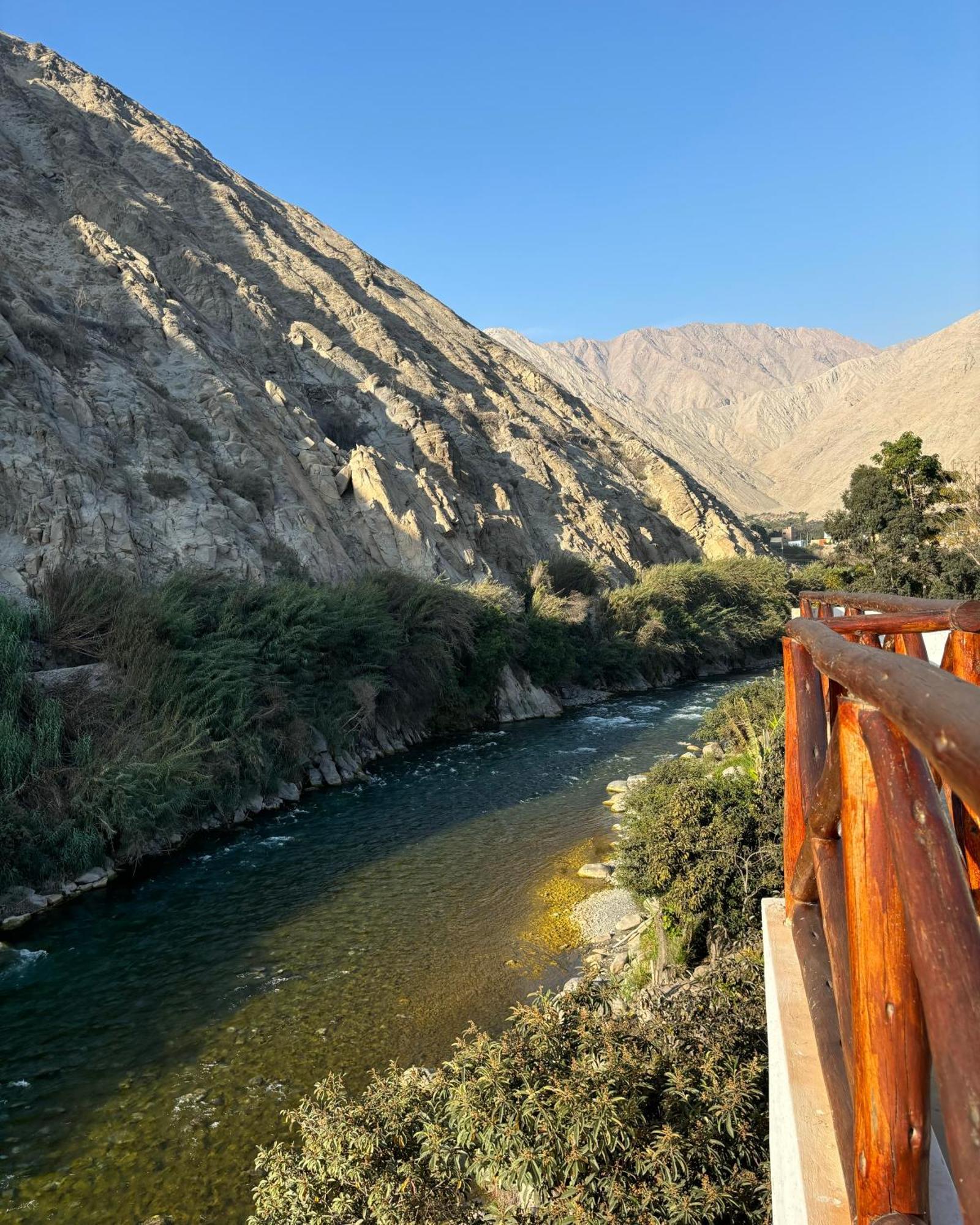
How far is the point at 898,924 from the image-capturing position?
1133 mm

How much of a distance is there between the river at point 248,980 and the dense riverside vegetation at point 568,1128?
72.8 inches

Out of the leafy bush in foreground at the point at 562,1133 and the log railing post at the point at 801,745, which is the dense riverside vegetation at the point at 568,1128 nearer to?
the leafy bush in foreground at the point at 562,1133

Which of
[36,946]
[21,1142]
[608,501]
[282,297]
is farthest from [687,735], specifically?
[282,297]

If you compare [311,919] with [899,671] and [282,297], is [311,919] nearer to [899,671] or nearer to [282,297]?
→ [899,671]

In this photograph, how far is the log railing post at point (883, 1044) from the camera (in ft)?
3.71

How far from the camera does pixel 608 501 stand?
138 ft

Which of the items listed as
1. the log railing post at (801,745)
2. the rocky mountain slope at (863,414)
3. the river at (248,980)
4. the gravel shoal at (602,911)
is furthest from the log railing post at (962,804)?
the rocky mountain slope at (863,414)

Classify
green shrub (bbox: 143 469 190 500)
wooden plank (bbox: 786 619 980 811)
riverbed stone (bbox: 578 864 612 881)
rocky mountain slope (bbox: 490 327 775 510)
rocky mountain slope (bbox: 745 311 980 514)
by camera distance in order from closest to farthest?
wooden plank (bbox: 786 619 980 811) < riverbed stone (bbox: 578 864 612 881) < green shrub (bbox: 143 469 190 500) < rocky mountain slope (bbox: 745 311 980 514) < rocky mountain slope (bbox: 490 327 775 510)

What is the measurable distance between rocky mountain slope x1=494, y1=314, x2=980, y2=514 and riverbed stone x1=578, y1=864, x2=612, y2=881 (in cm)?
7364

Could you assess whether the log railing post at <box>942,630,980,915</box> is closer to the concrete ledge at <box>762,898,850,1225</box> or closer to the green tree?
the concrete ledge at <box>762,898,850,1225</box>

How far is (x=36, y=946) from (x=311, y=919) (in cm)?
322

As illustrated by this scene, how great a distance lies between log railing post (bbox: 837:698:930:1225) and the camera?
1.13m

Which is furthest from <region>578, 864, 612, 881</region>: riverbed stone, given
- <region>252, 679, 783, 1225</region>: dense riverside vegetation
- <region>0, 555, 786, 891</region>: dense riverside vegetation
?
<region>0, 555, 786, 891</region>: dense riverside vegetation

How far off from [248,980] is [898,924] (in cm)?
886
